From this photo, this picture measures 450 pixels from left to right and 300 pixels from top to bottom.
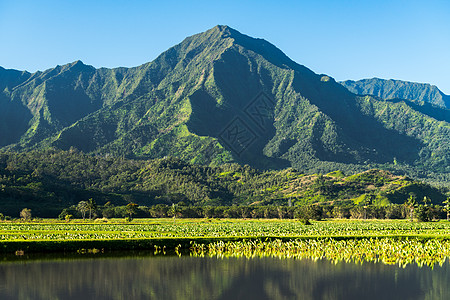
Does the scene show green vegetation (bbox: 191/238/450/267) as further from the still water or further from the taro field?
the taro field

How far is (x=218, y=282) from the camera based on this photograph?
48312 millimetres

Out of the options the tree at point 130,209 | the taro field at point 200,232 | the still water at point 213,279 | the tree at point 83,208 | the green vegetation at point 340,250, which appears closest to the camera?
the still water at point 213,279

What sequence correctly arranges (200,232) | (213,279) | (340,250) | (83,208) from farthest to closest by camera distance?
1. (83,208)
2. (200,232)
3. (340,250)
4. (213,279)

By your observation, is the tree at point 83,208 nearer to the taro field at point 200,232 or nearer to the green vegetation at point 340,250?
the taro field at point 200,232

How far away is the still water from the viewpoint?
1729 inches

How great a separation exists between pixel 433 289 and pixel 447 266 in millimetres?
14482

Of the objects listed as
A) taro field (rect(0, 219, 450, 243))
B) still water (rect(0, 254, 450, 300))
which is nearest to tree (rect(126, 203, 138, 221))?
taro field (rect(0, 219, 450, 243))

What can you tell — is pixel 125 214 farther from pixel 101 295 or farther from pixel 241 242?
pixel 101 295

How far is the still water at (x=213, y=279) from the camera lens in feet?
144

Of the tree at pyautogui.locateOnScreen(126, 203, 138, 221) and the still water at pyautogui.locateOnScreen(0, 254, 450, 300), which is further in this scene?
the tree at pyautogui.locateOnScreen(126, 203, 138, 221)

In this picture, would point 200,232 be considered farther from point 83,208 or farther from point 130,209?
point 83,208

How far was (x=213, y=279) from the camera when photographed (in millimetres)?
49875

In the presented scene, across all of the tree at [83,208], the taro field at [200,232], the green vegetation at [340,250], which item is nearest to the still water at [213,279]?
the green vegetation at [340,250]

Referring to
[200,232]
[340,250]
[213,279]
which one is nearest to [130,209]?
[200,232]
